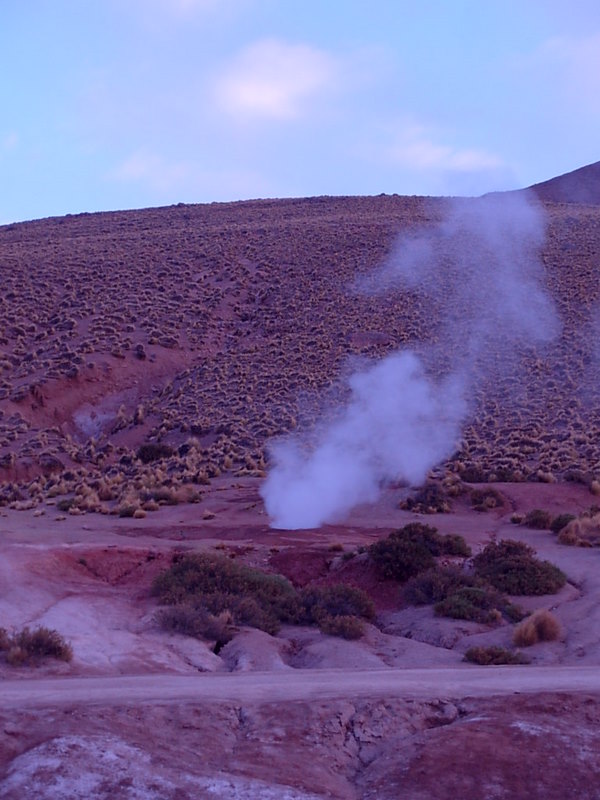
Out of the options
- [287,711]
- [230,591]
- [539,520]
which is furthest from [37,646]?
[539,520]

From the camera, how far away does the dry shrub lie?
1494 cm

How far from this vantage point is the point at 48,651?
12.4 m

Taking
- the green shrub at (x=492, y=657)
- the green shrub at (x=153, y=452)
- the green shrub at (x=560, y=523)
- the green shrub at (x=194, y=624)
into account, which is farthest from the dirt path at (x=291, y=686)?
the green shrub at (x=153, y=452)

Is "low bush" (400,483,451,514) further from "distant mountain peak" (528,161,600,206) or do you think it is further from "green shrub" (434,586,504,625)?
"distant mountain peak" (528,161,600,206)

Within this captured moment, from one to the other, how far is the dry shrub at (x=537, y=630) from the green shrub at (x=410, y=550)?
4339 millimetres

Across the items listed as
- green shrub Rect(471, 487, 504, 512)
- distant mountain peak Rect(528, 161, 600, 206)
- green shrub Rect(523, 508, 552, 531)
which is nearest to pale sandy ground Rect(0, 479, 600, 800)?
green shrub Rect(523, 508, 552, 531)

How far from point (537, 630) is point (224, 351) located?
34.8 metres

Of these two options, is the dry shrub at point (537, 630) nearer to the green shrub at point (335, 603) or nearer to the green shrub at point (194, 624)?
the green shrub at point (335, 603)

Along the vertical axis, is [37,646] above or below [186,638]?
above

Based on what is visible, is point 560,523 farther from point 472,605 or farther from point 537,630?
point 537,630

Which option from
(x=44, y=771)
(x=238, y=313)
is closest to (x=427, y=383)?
(x=238, y=313)

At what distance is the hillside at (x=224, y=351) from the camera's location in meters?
34.8

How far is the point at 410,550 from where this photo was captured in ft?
65.5

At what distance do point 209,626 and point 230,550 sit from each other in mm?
6792
